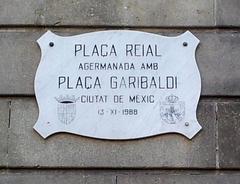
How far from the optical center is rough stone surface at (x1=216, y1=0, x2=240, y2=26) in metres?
6.09

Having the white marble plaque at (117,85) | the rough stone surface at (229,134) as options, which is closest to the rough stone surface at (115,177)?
the rough stone surface at (229,134)

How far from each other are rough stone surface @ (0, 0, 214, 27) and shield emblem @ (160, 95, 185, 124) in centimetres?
68

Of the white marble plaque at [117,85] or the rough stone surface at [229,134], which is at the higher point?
the white marble plaque at [117,85]

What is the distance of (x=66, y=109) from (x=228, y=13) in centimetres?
164

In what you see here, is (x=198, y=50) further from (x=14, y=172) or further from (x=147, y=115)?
(x=14, y=172)

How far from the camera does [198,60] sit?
6.04 m

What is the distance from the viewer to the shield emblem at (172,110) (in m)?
5.88

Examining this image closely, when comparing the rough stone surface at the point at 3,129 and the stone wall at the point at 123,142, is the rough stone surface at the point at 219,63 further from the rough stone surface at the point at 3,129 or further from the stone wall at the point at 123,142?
the rough stone surface at the point at 3,129

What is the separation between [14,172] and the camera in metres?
5.86

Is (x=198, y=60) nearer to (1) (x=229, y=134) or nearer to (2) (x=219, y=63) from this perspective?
(2) (x=219, y=63)

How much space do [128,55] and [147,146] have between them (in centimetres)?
80

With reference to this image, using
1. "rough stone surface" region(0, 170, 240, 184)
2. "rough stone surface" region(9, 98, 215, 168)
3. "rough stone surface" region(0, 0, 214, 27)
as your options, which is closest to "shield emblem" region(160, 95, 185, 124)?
"rough stone surface" region(9, 98, 215, 168)

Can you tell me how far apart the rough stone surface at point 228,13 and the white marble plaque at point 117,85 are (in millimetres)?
305

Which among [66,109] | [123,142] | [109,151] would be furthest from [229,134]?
[66,109]
